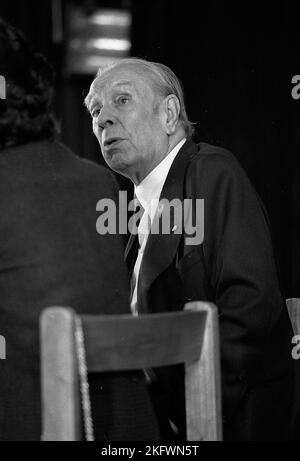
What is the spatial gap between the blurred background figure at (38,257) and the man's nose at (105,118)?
2.07ft

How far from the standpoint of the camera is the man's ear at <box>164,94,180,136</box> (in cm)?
190

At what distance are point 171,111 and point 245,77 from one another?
1.10m

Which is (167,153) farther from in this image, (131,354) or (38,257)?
(131,354)

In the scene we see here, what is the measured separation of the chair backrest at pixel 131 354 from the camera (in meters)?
0.97

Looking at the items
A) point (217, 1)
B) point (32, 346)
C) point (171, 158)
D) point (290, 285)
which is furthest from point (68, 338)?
point (217, 1)

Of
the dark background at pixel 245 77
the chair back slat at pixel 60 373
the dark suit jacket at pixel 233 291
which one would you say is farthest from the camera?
the dark background at pixel 245 77

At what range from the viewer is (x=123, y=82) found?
186 cm

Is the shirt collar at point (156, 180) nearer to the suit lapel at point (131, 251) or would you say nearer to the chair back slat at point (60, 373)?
the suit lapel at point (131, 251)

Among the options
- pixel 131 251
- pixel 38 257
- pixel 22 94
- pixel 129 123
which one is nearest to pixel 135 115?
pixel 129 123

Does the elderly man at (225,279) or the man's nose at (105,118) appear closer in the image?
the elderly man at (225,279)

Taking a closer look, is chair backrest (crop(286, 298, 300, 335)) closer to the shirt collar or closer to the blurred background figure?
the shirt collar

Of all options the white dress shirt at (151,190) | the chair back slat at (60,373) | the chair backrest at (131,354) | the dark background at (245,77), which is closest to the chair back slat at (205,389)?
the chair backrest at (131,354)

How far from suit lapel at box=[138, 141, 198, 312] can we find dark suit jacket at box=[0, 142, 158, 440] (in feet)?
1.35

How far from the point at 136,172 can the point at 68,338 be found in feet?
3.15
